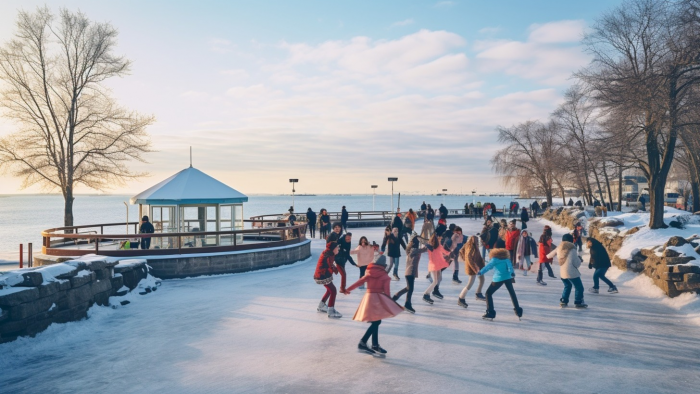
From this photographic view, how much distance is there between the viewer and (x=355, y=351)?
24.1ft

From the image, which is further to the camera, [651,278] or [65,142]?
[65,142]

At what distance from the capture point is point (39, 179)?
2584cm

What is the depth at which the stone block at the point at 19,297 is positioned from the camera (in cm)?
741

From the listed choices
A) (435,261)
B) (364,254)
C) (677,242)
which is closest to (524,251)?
(677,242)

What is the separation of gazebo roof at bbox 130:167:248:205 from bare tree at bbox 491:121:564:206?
38.8 metres

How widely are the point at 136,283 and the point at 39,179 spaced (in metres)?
17.8

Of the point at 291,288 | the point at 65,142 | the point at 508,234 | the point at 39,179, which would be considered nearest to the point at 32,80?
the point at 65,142

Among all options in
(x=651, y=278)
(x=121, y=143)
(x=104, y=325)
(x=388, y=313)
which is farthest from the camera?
(x=121, y=143)

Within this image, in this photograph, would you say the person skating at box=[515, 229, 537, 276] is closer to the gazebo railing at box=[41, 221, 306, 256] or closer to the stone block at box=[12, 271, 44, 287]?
the gazebo railing at box=[41, 221, 306, 256]

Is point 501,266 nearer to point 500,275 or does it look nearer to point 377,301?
point 500,275

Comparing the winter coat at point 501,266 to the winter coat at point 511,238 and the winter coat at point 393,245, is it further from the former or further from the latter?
the winter coat at point 511,238

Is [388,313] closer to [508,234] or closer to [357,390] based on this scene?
[357,390]

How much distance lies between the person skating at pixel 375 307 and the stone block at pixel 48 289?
5559 millimetres

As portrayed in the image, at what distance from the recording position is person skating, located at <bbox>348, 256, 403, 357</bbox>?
6984 mm
